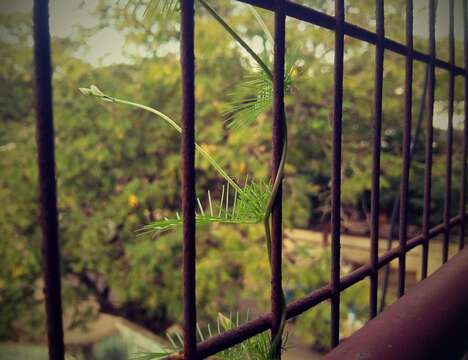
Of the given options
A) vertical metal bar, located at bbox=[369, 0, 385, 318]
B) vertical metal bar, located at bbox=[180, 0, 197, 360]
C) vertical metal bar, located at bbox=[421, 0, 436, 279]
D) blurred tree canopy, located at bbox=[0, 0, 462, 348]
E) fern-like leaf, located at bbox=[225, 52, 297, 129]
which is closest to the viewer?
vertical metal bar, located at bbox=[180, 0, 197, 360]

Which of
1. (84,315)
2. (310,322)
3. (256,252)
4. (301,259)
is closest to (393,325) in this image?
(256,252)

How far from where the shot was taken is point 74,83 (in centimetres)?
397

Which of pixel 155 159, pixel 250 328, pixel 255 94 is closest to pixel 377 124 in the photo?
pixel 255 94

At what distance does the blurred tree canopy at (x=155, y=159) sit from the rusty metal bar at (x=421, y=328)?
3.06 metres

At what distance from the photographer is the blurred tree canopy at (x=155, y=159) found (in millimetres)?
3738

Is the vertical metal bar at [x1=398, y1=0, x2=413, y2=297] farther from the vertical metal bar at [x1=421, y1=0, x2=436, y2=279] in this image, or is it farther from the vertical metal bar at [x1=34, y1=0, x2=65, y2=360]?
the vertical metal bar at [x1=34, y1=0, x2=65, y2=360]

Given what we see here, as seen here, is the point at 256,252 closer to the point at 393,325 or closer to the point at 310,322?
the point at 310,322

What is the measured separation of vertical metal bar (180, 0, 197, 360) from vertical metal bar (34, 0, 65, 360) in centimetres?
14

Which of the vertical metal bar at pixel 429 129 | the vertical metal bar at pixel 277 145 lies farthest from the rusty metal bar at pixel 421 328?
the vertical metal bar at pixel 429 129

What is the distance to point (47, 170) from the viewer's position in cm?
33

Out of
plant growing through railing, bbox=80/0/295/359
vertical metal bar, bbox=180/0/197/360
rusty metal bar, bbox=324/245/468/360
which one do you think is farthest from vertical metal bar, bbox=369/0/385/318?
vertical metal bar, bbox=180/0/197/360

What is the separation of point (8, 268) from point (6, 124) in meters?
1.26

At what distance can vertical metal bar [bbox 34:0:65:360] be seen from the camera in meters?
0.32

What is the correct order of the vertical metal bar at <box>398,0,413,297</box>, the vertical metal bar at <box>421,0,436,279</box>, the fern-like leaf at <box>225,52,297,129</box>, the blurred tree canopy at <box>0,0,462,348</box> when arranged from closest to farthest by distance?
the fern-like leaf at <box>225,52,297,129</box>
the vertical metal bar at <box>398,0,413,297</box>
the vertical metal bar at <box>421,0,436,279</box>
the blurred tree canopy at <box>0,0,462,348</box>
